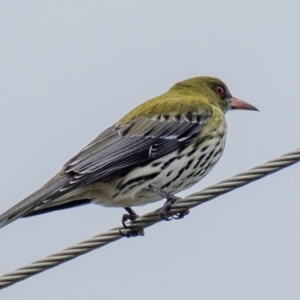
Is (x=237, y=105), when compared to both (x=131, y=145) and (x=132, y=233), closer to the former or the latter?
(x=131, y=145)

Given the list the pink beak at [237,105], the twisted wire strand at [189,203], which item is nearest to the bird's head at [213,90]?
the pink beak at [237,105]

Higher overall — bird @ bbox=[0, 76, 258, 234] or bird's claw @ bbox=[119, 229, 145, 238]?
bird @ bbox=[0, 76, 258, 234]

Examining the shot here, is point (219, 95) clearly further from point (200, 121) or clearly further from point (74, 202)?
point (74, 202)

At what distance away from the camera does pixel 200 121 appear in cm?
1087

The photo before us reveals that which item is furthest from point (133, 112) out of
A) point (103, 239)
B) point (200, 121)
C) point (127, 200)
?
point (103, 239)

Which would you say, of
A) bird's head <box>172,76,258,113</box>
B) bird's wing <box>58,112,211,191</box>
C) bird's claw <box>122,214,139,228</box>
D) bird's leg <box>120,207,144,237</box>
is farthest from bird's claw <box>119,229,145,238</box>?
bird's head <box>172,76,258,113</box>

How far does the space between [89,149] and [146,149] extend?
61cm

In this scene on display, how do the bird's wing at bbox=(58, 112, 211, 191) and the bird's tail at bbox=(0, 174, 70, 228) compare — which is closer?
the bird's tail at bbox=(0, 174, 70, 228)

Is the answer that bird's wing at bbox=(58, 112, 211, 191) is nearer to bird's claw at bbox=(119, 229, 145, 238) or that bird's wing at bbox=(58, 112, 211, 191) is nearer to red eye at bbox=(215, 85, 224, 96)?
bird's claw at bbox=(119, 229, 145, 238)

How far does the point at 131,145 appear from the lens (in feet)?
33.7

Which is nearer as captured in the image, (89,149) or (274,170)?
(274,170)

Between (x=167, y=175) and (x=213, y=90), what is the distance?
2.89m

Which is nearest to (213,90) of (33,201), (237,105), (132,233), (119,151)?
(237,105)

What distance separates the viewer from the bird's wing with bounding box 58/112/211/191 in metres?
9.69
